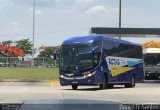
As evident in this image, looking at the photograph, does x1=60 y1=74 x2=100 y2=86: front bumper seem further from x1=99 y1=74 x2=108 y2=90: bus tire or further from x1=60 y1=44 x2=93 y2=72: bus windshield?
x1=99 y1=74 x2=108 y2=90: bus tire

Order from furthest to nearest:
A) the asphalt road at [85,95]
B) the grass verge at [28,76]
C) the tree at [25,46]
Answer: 1. the tree at [25,46]
2. the grass verge at [28,76]
3. the asphalt road at [85,95]

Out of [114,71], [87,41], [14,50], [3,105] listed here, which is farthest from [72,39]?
[14,50]

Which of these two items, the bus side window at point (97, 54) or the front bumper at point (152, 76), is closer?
the bus side window at point (97, 54)

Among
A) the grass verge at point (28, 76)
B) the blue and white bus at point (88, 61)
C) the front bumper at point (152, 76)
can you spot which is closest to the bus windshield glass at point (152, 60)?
the front bumper at point (152, 76)

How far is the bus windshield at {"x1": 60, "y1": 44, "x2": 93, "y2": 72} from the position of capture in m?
34.7

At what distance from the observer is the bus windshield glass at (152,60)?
49.3 meters

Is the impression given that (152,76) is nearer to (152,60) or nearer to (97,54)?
(152,60)

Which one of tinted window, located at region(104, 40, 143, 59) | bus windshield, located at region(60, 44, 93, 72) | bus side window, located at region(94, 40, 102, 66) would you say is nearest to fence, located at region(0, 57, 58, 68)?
tinted window, located at region(104, 40, 143, 59)

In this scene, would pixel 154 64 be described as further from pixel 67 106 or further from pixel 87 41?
pixel 67 106

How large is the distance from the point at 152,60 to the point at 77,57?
52.3 ft

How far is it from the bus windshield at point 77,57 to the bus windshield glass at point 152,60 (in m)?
15.2

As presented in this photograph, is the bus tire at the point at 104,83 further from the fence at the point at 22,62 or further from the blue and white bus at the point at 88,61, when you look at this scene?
the fence at the point at 22,62

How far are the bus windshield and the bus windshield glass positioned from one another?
15248mm

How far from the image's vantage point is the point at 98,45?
34812 millimetres
